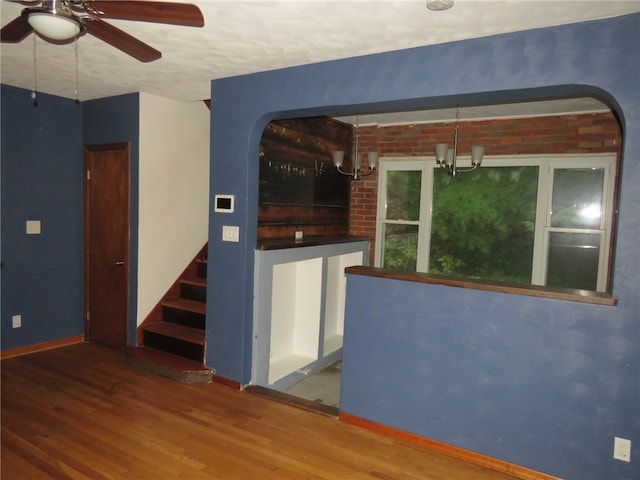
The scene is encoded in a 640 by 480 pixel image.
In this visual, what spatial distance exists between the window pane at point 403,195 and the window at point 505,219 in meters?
0.01

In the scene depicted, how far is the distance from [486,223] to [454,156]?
820 millimetres

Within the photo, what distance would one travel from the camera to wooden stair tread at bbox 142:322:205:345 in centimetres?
376

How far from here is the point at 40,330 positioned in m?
4.07

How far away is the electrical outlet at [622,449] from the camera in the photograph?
2.12 meters

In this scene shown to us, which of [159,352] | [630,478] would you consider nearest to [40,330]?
[159,352]

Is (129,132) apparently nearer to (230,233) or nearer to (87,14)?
(230,233)

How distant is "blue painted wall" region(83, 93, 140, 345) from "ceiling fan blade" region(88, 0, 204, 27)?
7.58 feet

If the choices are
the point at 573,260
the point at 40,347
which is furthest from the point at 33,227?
the point at 573,260

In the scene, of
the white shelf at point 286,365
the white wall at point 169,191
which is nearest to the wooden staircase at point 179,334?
the white wall at point 169,191

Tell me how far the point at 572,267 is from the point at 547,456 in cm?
223

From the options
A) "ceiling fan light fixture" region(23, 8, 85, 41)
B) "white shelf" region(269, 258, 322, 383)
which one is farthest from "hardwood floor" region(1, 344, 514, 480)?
"ceiling fan light fixture" region(23, 8, 85, 41)

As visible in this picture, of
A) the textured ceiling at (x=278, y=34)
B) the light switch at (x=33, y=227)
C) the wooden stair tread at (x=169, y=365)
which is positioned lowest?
the wooden stair tread at (x=169, y=365)

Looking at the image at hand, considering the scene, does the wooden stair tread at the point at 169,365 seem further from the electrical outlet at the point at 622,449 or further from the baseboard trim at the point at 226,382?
the electrical outlet at the point at 622,449

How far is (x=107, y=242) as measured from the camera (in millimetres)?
4203
